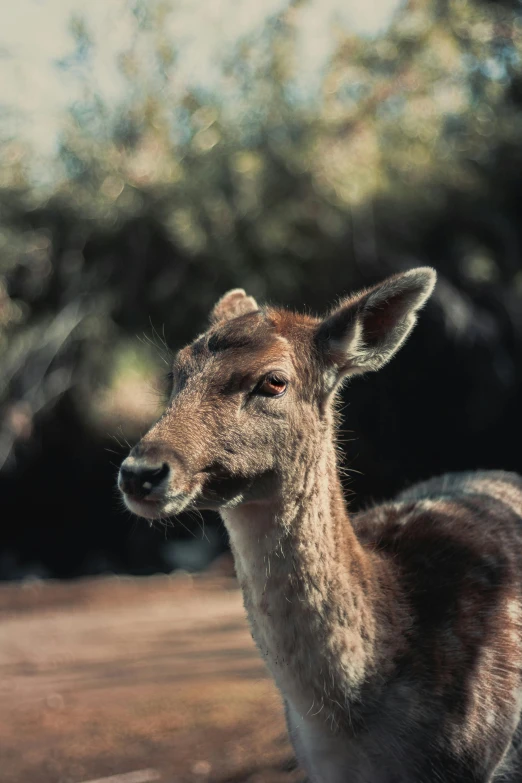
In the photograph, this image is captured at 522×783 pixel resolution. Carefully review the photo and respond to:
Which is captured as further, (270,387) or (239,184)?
(239,184)

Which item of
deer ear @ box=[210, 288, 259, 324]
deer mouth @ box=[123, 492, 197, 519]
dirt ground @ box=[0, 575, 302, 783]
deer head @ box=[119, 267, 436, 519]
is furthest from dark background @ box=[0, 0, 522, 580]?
deer mouth @ box=[123, 492, 197, 519]

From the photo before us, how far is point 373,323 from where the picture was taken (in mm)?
3781

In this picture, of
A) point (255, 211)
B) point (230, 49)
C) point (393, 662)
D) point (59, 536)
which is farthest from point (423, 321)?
point (393, 662)

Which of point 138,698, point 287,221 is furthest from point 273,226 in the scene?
point 138,698

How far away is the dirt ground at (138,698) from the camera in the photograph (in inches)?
206

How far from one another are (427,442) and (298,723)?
9073 mm

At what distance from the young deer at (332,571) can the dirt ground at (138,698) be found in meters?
0.91

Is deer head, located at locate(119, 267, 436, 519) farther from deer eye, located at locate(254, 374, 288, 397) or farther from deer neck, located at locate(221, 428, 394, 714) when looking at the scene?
deer neck, located at locate(221, 428, 394, 714)

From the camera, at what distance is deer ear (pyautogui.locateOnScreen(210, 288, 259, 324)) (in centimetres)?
430

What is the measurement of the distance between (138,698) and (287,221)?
6.47m

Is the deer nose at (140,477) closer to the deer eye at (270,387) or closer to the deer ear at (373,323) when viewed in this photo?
the deer eye at (270,387)

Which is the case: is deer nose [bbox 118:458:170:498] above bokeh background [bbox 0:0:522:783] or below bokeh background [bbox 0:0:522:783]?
above

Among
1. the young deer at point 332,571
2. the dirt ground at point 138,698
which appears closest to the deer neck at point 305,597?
the young deer at point 332,571

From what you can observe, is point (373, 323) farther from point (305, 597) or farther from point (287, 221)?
point (287, 221)
